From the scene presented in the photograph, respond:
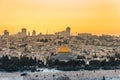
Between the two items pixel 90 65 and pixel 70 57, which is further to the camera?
pixel 70 57

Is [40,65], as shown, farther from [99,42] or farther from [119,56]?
[99,42]


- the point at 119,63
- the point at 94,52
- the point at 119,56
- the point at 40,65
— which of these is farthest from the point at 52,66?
the point at 94,52

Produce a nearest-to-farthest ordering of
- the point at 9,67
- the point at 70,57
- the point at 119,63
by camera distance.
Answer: the point at 9,67
the point at 119,63
the point at 70,57

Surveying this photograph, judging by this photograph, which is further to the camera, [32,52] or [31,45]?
[31,45]

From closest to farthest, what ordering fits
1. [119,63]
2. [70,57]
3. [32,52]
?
[119,63] < [70,57] < [32,52]

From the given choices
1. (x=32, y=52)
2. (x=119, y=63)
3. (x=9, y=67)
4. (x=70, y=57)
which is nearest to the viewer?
(x=9, y=67)

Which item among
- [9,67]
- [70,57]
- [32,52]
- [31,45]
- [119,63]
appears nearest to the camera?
[9,67]

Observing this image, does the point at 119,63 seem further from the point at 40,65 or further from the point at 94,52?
the point at 94,52

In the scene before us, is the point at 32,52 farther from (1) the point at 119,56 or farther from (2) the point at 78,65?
(2) the point at 78,65

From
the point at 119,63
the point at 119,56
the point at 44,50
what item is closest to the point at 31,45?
the point at 44,50
